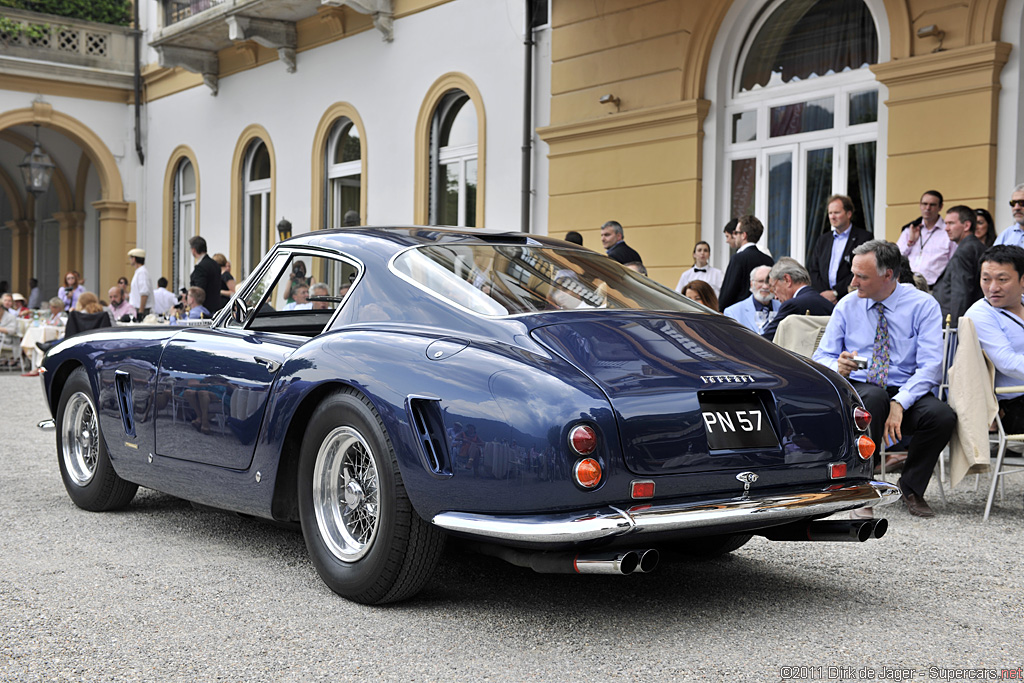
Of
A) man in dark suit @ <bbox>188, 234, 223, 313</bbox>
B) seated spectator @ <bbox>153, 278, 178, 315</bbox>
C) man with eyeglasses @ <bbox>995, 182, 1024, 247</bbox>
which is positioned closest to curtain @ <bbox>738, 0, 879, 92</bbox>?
man with eyeglasses @ <bbox>995, 182, 1024, 247</bbox>

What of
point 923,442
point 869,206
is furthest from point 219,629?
point 869,206

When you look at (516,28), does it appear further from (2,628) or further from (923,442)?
(2,628)

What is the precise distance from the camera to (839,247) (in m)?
9.84

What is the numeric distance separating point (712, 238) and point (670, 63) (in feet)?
7.02

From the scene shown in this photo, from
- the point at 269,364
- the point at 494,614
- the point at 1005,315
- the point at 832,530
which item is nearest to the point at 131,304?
the point at 269,364

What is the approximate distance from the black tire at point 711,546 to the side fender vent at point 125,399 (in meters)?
2.70

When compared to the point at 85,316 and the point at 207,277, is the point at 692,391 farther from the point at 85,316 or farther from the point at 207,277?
the point at 85,316

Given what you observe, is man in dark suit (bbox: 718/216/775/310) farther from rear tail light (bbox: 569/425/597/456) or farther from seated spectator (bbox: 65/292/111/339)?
seated spectator (bbox: 65/292/111/339)

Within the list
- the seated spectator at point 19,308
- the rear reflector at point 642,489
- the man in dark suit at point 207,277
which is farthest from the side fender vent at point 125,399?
the seated spectator at point 19,308

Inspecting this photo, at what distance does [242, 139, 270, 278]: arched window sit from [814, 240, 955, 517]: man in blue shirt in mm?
17217

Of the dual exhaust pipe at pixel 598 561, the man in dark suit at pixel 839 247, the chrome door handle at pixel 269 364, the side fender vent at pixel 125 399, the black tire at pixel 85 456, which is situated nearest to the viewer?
the dual exhaust pipe at pixel 598 561

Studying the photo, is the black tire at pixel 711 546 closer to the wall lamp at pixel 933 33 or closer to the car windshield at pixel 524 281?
the car windshield at pixel 524 281

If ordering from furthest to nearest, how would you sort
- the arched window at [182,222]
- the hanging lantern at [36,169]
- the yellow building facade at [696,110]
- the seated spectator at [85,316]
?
the arched window at [182,222]
the hanging lantern at [36,169]
the seated spectator at [85,316]
the yellow building facade at [696,110]

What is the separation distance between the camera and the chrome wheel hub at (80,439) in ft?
19.5
